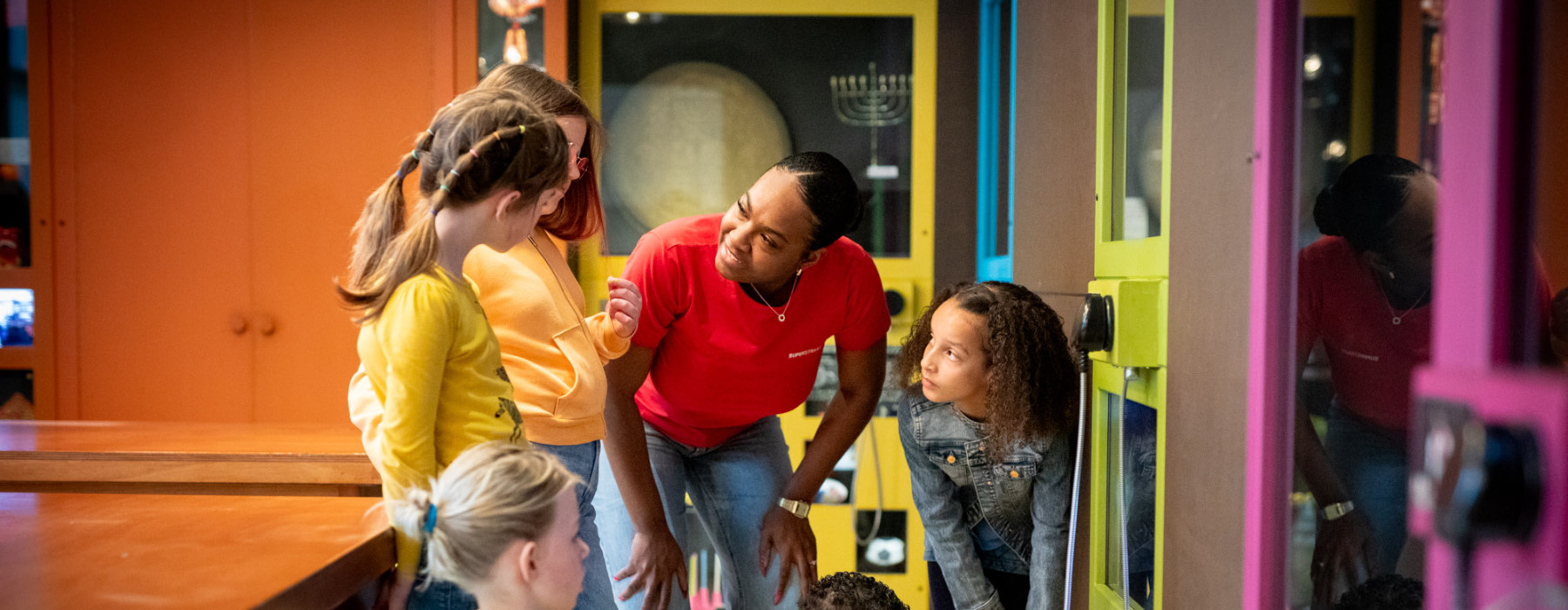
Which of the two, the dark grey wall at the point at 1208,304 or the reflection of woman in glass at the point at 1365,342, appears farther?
the dark grey wall at the point at 1208,304

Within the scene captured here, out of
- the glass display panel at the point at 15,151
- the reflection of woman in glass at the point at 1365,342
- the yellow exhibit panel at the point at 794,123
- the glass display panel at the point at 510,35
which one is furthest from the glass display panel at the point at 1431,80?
the glass display panel at the point at 15,151

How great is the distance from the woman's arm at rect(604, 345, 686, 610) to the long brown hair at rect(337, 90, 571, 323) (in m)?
0.47

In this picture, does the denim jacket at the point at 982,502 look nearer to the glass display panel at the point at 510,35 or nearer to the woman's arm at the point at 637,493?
the woman's arm at the point at 637,493

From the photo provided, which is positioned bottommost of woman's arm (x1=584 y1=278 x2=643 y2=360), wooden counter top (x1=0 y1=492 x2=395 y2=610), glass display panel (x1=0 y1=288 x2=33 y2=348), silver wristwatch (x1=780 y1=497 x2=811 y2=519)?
silver wristwatch (x1=780 y1=497 x2=811 y2=519)

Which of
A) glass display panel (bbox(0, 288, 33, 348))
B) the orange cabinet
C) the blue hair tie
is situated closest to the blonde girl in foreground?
the blue hair tie

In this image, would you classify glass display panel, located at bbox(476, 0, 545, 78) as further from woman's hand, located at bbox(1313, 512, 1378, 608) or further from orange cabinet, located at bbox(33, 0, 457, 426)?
woman's hand, located at bbox(1313, 512, 1378, 608)

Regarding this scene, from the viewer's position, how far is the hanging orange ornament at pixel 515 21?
2.13 m

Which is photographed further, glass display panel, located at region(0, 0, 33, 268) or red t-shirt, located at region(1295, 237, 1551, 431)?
glass display panel, located at region(0, 0, 33, 268)

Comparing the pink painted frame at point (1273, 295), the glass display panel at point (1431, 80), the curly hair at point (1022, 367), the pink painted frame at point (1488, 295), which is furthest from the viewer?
the curly hair at point (1022, 367)

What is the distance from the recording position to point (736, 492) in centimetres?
152

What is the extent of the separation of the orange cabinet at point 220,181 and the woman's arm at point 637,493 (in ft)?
3.45

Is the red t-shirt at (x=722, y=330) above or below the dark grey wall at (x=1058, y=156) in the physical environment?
below

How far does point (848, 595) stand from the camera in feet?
4.65

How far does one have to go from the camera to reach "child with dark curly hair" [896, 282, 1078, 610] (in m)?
1.34
